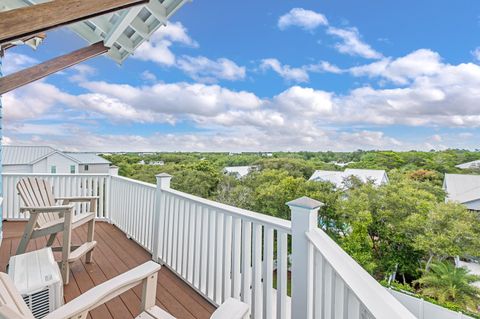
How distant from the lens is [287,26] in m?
22.3

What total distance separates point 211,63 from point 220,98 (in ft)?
9.97

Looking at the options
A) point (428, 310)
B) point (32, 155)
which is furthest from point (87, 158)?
point (428, 310)

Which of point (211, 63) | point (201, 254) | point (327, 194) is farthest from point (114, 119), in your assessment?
point (201, 254)

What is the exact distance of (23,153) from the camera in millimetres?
13742

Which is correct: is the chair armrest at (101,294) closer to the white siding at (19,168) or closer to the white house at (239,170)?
the white siding at (19,168)

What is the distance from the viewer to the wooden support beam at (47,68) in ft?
11.4

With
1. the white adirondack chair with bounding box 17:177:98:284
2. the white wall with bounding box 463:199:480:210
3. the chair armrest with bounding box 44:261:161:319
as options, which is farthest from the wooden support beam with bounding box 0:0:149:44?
the white wall with bounding box 463:199:480:210

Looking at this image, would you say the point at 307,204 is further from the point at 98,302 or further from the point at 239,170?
the point at 239,170

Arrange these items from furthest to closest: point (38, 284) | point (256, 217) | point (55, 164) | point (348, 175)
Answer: point (348, 175), point (55, 164), point (256, 217), point (38, 284)

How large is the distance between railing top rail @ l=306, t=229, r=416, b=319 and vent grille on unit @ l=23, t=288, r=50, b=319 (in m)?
1.70

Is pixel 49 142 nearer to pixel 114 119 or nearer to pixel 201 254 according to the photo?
pixel 114 119

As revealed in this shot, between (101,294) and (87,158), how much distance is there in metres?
15.5

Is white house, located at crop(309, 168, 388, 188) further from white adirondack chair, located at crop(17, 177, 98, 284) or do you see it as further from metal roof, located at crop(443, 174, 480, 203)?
white adirondack chair, located at crop(17, 177, 98, 284)

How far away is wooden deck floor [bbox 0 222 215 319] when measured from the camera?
239 cm
